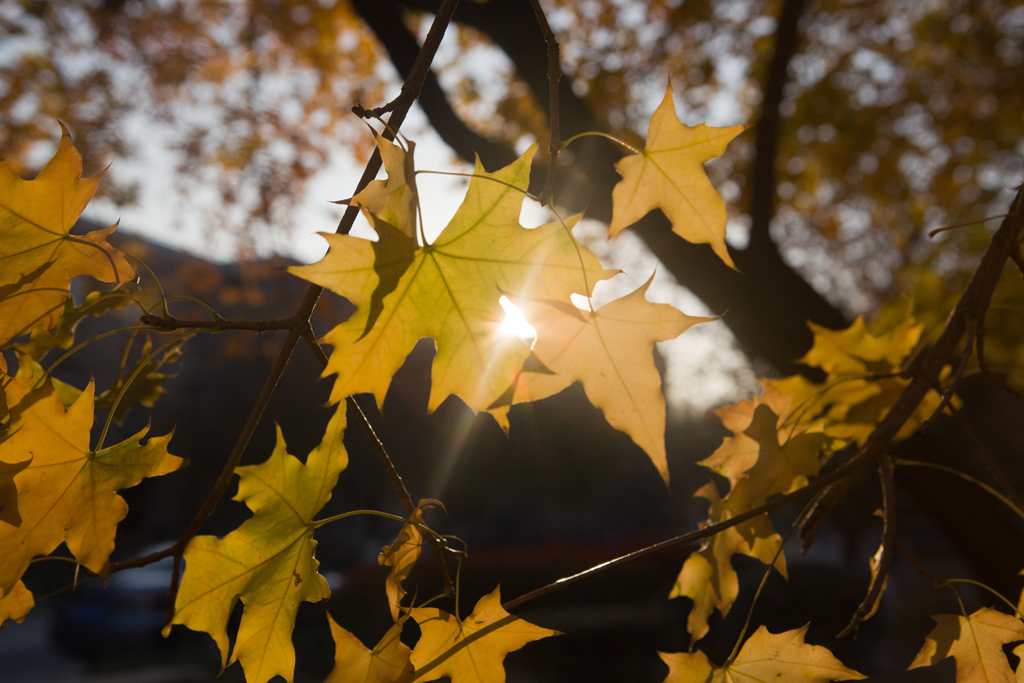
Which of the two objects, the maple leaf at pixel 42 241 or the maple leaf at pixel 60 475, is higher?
the maple leaf at pixel 42 241

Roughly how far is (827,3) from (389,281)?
6.35 metres

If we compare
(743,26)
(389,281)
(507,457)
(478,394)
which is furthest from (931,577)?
(507,457)

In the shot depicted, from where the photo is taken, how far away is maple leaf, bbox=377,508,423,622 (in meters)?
0.60

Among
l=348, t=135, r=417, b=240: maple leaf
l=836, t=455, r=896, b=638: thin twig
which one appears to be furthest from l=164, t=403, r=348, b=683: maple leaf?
l=836, t=455, r=896, b=638: thin twig

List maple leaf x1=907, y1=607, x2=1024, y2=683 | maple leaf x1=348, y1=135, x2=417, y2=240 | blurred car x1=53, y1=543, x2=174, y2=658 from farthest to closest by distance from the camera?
blurred car x1=53, y1=543, x2=174, y2=658, maple leaf x1=907, y1=607, x2=1024, y2=683, maple leaf x1=348, y1=135, x2=417, y2=240

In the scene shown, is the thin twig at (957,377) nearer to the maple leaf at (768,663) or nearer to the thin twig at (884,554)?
the thin twig at (884,554)

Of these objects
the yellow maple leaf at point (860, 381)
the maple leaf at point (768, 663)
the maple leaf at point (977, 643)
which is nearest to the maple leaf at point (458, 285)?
the maple leaf at point (768, 663)

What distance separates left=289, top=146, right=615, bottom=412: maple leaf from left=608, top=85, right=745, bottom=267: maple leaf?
153 mm

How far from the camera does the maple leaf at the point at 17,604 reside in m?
0.63

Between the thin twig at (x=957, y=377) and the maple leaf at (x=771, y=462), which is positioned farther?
the maple leaf at (x=771, y=462)

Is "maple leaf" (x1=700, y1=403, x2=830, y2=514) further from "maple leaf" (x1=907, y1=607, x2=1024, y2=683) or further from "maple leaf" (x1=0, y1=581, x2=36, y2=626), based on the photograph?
"maple leaf" (x1=0, y1=581, x2=36, y2=626)

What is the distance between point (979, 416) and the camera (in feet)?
18.0

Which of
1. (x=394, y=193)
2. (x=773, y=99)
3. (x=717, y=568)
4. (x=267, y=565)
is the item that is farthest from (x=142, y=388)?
(x=773, y=99)

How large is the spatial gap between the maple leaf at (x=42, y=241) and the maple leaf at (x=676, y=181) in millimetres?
602
